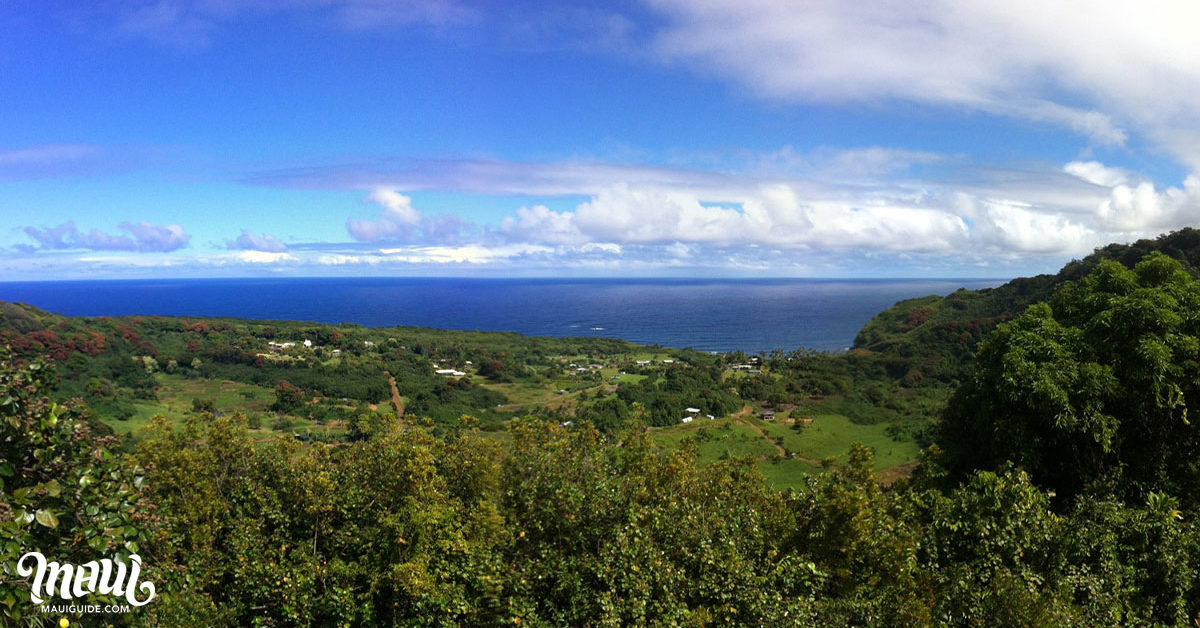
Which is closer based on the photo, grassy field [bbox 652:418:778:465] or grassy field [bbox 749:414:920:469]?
grassy field [bbox 749:414:920:469]

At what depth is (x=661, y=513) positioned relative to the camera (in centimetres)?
893

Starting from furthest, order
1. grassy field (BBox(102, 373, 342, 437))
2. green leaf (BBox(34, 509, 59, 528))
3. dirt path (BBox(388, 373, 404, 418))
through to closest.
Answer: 1. dirt path (BBox(388, 373, 404, 418))
2. grassy field (BBox(102, 373, 342, 437))
3. green leaf (BBox(34, 509, 59, 528))

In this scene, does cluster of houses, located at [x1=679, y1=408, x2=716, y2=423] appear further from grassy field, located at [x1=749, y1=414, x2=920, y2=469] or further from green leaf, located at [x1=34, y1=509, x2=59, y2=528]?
green leaf, located at [x1=34, y1=509, x2=59, y2=528]

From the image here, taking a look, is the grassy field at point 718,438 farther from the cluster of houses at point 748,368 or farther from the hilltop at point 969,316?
the cluster of houses at point 748,368

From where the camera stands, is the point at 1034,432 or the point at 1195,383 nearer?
the point at 1195,383

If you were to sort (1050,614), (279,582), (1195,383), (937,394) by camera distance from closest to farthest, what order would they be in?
(1050,614) → (279,582) → (1195,383) → (937,394)

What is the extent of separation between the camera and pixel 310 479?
9766mm

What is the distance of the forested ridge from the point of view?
5.64 m

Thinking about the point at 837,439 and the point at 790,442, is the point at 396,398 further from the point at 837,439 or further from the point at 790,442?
the point at 837,439

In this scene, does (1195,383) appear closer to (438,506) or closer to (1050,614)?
(1050,614)

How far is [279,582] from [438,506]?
217 centimetres

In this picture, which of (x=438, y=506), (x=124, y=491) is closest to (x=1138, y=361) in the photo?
(x=438, y=506)

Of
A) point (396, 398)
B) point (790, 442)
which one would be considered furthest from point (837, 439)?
point (396, 398)

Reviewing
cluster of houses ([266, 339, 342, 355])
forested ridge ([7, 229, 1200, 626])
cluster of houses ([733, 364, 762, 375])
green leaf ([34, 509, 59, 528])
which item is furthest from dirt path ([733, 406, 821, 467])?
cluster of houses ([266, 339, 342, 355])
